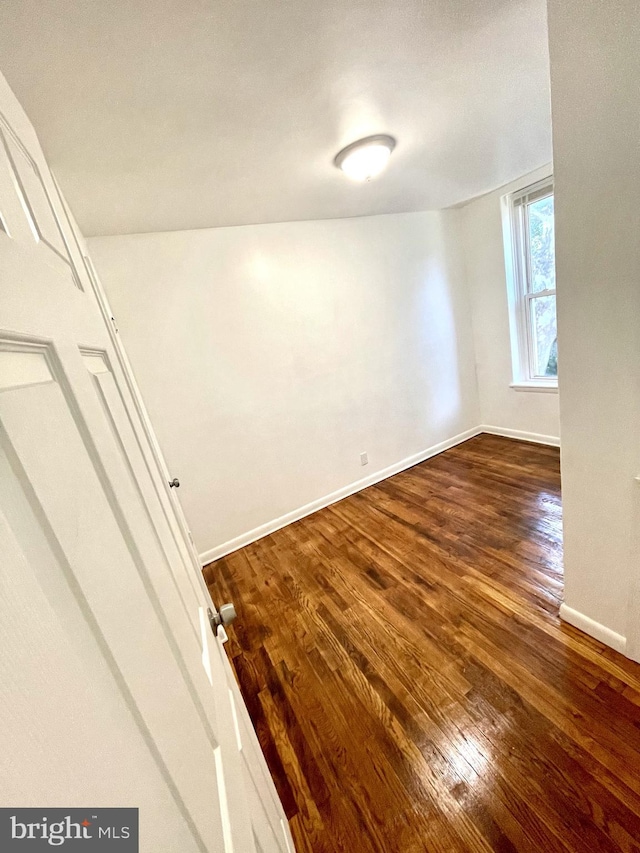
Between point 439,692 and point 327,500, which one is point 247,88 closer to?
point 439,692

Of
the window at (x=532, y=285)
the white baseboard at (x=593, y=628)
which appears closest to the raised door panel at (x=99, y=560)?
the white baseboard at (x=593, y=628)

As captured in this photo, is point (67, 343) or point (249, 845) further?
point (249, 845)

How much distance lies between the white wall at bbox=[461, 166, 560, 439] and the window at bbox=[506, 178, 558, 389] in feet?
0.30

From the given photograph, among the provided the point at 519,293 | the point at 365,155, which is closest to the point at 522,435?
the point at 519,293

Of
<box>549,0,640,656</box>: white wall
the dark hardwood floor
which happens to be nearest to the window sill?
the dark hardwood floor

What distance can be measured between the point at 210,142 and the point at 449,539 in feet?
8.17

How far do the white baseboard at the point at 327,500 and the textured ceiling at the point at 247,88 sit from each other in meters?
2.26

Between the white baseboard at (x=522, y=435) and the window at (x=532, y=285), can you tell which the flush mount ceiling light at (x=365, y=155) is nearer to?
the window at (x=532, y=285)

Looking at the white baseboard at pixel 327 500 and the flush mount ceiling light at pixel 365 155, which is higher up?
the flush mount ceiling light at pixel 365 155

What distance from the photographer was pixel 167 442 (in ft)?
7.97

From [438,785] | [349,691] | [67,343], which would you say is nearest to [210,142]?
[67,343]

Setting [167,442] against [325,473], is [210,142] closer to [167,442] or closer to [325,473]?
[167,442]

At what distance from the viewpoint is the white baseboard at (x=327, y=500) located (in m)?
2.71

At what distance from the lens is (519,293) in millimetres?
3389
